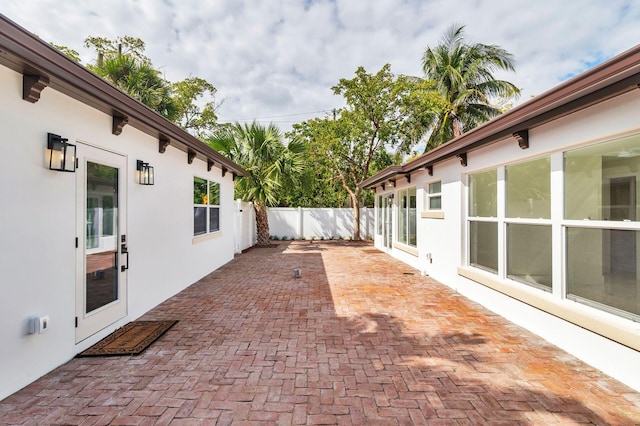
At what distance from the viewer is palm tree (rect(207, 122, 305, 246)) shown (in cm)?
1161

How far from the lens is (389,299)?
5.77 metres

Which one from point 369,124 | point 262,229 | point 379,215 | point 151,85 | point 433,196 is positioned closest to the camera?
point 433,196

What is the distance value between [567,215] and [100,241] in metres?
6.06

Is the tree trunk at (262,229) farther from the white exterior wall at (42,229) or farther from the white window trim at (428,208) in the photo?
the white exterior wall at (42,229)

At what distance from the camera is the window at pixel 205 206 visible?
293 inches

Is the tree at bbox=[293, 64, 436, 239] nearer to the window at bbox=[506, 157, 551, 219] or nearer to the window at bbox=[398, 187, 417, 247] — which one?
the window at bbox=[398, 187, 417, 247]

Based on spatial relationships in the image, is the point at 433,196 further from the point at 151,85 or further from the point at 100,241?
the point at 151,85

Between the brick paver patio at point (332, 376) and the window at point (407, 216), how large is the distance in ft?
14.0

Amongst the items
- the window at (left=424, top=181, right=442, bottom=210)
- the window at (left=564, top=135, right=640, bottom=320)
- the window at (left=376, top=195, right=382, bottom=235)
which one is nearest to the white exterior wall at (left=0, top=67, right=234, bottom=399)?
the window at (left=564, top=135, right=640, bottom=320)

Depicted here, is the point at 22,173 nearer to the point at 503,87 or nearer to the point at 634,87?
the point at 634,87

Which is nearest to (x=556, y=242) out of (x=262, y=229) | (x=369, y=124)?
(x=262, y=229)

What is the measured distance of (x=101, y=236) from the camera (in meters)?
3.96

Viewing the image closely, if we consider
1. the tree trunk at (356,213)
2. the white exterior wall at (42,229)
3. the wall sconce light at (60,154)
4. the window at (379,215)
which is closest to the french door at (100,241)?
the white exterior wall at (42,229)

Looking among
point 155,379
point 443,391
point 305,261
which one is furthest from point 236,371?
point 305,261
